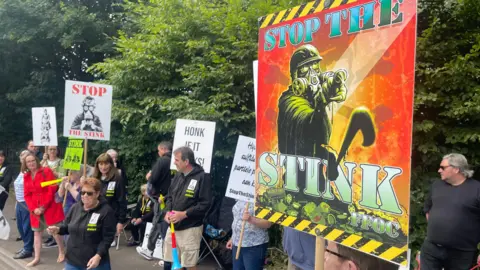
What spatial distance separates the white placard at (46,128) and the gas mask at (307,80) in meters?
6.35

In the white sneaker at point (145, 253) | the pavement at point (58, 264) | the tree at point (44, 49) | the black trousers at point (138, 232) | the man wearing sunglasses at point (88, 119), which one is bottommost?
the pavement at point (58, 264)

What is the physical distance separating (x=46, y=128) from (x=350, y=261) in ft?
23.1

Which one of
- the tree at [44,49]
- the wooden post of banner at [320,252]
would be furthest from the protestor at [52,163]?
the wooden post of banner at [320,252]

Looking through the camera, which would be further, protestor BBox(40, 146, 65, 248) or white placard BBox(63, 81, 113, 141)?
protestor BBox(40, 146, 65, 248)

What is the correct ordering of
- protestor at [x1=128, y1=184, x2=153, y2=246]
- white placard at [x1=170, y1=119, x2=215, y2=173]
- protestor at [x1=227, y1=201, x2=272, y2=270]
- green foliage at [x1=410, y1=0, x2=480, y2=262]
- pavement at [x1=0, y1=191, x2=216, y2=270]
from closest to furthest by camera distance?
1. green foliage at [x1=410, y1=0, x2=480, y2=262]
2. protestor at [x1=227, y1=201, x2=272, y2=270]
3. white placard at [x1=170, y1=119, x2=215, y2=173]
4. pavement at [x1=0, y1=191, x2=216, y2=270]
5. protestor at [x1=128, y1=184, x2=153, y2=246]

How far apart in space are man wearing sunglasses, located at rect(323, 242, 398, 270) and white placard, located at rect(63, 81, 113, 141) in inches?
196

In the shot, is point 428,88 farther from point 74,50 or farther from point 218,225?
point 74,50

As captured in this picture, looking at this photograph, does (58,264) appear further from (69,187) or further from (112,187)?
(112,187)

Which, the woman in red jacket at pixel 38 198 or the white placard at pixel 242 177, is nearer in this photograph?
the white placard at pixel 242 177

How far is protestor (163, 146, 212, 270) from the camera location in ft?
15.5

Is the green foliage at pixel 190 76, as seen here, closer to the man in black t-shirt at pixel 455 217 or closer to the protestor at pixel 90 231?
the protestor at pixel 90 231

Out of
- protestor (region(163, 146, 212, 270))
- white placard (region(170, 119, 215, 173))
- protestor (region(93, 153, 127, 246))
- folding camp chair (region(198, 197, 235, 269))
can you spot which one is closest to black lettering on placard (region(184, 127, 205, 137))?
white placard (region(170, 119, 215, 173))

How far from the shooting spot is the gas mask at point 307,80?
219cm

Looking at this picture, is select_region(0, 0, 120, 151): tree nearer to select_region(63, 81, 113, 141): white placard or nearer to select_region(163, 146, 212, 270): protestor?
select_region(63, 81, 113, 141): white placard
